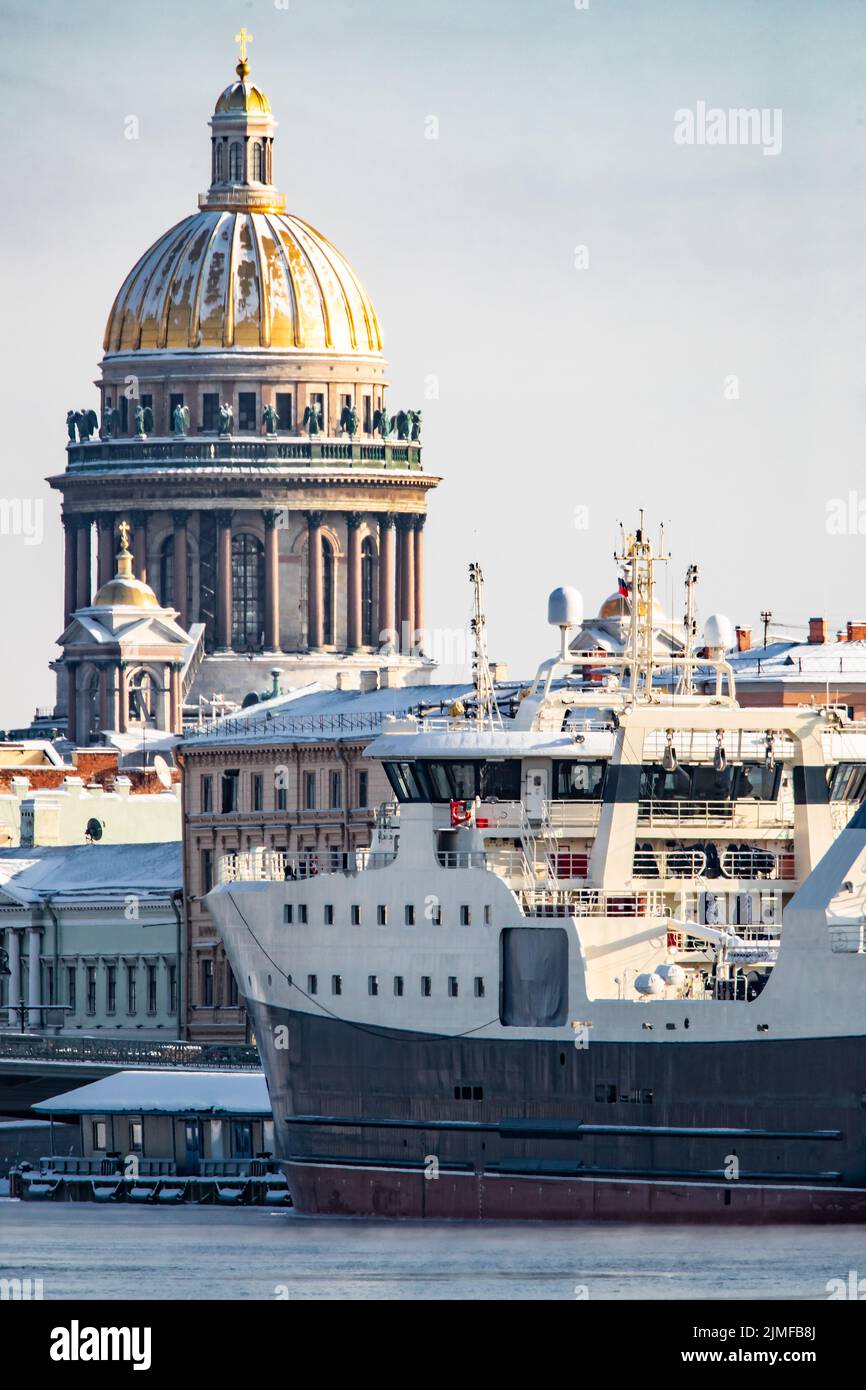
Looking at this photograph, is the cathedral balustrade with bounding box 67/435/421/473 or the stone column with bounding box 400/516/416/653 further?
the stone column with bounding box 400/516/416/653

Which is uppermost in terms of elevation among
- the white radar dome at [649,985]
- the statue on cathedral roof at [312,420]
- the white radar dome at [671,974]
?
the statue on cathedral roof at [312,420]

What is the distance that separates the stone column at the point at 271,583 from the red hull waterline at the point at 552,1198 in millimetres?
97835

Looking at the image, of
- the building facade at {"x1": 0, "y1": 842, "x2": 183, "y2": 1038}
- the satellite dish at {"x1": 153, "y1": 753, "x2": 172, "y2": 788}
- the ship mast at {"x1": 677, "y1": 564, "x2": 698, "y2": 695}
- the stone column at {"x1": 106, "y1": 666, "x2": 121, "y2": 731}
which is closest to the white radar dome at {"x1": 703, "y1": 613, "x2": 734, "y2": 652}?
the ship mast at {"x1": 677, "y1": 564, "x2": 698, "y2": 695}

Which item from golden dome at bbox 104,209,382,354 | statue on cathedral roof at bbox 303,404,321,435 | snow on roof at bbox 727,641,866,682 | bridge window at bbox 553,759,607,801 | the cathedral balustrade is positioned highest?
golden dome at bbox 104,209,382,354

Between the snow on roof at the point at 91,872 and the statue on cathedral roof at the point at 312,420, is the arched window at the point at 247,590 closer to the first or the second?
the statue on cathedral roof at the point at 312,420

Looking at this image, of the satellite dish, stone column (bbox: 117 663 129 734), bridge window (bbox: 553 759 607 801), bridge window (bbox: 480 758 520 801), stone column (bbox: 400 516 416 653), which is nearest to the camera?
bridge window (bbox: 553 759 607 801)

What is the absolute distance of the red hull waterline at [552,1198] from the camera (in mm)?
89625

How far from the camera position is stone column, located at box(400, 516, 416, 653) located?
7790 inches

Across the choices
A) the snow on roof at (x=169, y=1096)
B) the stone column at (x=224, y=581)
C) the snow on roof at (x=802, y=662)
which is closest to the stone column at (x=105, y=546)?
the stone column at (x=224, y=581)

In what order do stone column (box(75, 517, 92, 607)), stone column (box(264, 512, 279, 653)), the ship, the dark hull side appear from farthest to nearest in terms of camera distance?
stone column (box(75, 517, 92, 607)), stone column (box(264, 512, 279, 653)), the ship, the dark hull side

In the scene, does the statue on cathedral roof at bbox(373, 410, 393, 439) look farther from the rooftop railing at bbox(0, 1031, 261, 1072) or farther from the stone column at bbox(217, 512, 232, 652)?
the rooftop railing at bbox(0, 1031, 261, 1072)

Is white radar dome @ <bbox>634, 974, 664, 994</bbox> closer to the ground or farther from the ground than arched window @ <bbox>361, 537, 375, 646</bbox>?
closer to the ground

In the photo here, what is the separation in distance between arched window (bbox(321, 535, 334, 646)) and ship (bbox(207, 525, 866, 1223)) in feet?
319
